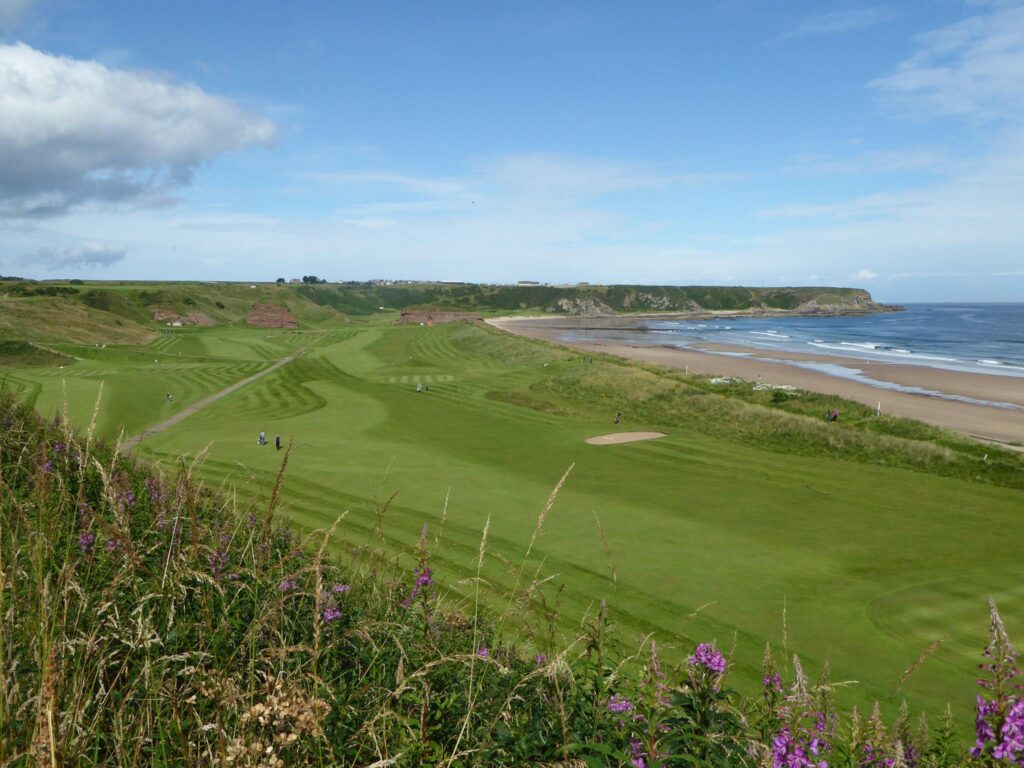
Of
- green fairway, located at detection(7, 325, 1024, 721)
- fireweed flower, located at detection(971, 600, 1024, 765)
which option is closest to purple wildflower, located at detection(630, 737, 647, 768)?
green fairway, located at detection(7, 325, 1024, 721)

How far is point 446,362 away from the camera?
7044 centimetres

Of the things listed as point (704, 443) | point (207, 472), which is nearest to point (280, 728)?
point (207, 472)

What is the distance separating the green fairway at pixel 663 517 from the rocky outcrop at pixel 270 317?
314 ft

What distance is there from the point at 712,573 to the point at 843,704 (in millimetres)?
5507

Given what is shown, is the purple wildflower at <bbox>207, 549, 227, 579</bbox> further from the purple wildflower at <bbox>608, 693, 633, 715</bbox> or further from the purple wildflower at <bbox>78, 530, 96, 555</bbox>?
the purple wildflower at <bbox>608, 693, 633, 715</bbox>

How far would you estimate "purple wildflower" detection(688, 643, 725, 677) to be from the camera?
372 cm

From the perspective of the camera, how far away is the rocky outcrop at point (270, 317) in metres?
138

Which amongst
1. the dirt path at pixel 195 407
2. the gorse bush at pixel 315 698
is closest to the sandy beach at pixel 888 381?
the gorse bush at pixel 315 698

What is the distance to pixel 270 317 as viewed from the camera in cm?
14012

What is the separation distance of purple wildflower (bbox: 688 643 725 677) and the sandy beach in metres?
41.7

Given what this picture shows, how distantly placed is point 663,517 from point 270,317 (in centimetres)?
13423

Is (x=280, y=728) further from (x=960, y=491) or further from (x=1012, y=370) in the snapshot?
(x=1012, y=370)

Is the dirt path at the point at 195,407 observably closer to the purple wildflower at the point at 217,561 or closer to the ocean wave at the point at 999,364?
the purple wildflower at the point at 217,561

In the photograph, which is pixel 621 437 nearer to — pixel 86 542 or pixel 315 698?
pixel 86 542
